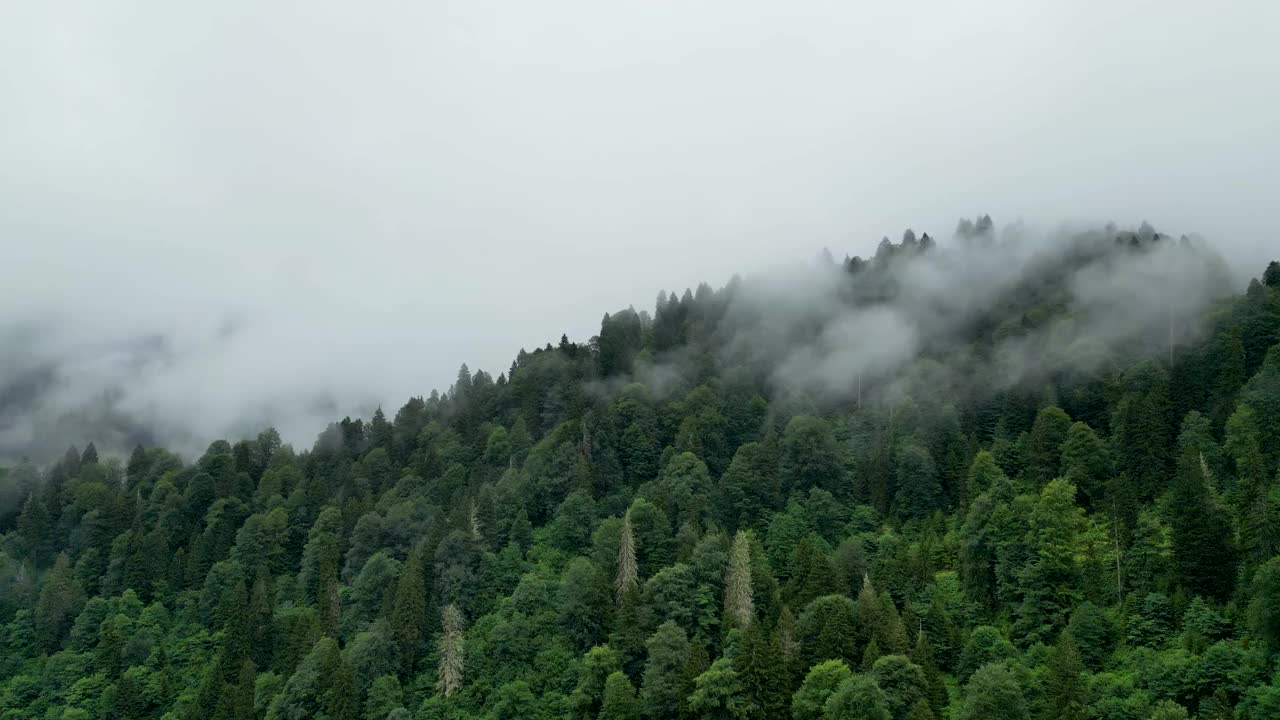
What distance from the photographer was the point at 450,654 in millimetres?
108188

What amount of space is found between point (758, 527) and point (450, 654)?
1482 inches

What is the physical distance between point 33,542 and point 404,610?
83367 mm

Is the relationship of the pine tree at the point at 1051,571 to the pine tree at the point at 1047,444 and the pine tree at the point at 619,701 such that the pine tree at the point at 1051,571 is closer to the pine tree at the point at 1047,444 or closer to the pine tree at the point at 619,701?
the pine tree at the point at 1047,444

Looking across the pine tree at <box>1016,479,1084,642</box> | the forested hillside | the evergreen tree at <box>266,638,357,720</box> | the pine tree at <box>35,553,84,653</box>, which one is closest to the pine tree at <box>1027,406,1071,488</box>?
the forested hillside

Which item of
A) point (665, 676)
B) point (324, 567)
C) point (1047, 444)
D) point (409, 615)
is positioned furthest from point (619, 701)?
point (324, 567)

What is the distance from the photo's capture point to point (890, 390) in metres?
151

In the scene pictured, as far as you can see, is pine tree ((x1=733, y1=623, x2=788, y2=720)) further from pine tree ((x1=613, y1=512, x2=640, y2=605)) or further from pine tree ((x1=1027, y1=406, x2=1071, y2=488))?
pine tree ((x1=1027, y1=406, x2=1071, y2=488))

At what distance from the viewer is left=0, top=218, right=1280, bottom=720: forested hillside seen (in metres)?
85.8

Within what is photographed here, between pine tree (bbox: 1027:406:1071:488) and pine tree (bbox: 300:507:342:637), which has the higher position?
pine tree (bbox: 300:507:342:637)

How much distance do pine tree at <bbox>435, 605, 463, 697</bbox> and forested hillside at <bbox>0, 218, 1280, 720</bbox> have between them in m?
0.38

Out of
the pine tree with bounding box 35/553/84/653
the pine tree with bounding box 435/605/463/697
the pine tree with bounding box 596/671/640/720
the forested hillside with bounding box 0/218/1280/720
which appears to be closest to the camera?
the forested hillside with bounding box 0/218/1280/720

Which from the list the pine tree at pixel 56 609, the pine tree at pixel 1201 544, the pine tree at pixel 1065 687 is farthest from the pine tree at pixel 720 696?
the pine tree at pixel 56 609

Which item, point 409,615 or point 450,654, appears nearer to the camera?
point 450,654

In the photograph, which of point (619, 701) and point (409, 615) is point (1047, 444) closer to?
point (619, 701)
